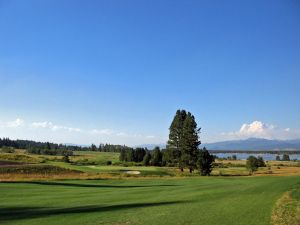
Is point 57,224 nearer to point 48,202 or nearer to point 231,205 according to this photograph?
point 48,202

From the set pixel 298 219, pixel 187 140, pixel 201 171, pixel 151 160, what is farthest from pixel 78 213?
pixel 151 160

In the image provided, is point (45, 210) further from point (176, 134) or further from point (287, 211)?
Result: point (176, 134)

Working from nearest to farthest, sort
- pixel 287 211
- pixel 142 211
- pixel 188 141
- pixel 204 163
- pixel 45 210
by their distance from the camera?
pixel 287 211 → pixel 142 211 → pixel 45 210 → pixel 204 163 → pixel 188 141

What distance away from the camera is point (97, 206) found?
20.0 metres

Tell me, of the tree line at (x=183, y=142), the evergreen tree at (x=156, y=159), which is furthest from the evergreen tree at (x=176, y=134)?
the evergreen tree at (x=156, y=159)

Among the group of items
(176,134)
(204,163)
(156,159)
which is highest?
(176,134)

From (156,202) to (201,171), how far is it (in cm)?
4247

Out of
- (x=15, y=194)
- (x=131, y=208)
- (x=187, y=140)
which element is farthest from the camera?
(x=187, y=140)

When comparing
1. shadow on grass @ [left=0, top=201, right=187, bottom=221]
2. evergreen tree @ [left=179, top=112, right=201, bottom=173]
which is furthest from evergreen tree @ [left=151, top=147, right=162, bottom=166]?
shadow on grass @ [left=0, top=201, right=187, bottom=221]

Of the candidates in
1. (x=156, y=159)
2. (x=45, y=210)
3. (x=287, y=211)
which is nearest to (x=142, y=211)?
(x=45, y=210)

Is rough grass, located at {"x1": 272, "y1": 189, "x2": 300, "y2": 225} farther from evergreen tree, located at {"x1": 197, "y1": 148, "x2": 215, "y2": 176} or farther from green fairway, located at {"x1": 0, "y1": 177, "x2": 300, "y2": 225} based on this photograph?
evergreen tree, located at {"x1": 197, "y1": 148, "x2": 215, "y2": 176}

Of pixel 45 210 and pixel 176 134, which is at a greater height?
pixel 176 134

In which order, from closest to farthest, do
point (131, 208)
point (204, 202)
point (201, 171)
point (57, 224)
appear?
point (57, 224), point (131, 208), point (204, 202), point (201, 171)

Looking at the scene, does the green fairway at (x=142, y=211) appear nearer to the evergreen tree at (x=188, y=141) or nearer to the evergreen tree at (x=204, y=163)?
the evergreen tree at (x=204, y=163)
